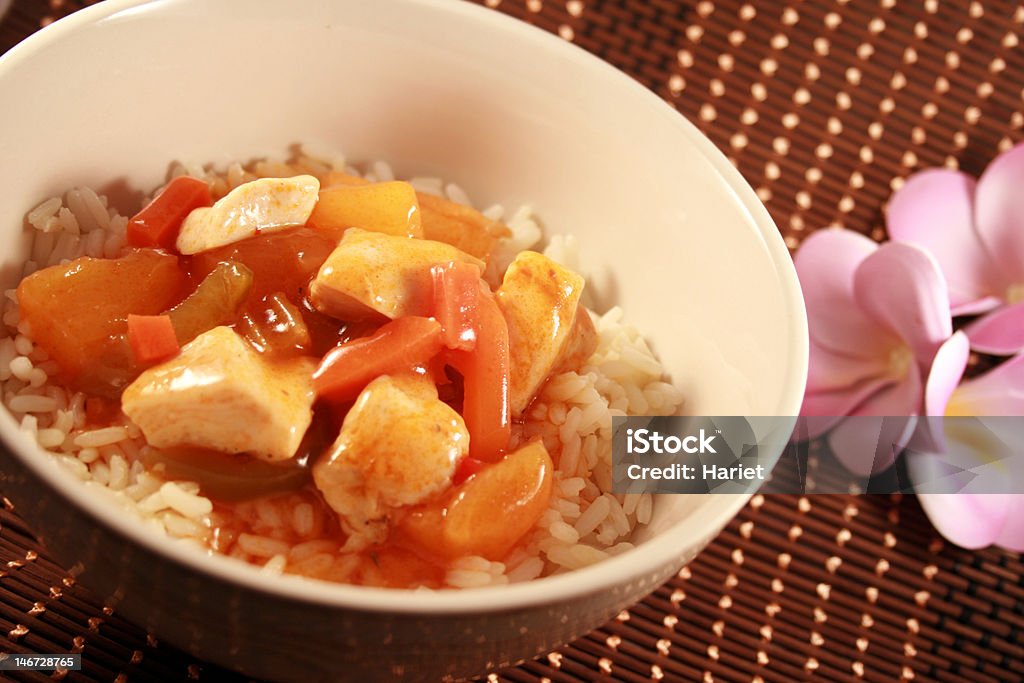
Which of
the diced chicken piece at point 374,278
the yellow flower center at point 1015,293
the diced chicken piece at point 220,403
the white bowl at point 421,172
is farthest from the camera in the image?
the yellow flower center at point 1015,293

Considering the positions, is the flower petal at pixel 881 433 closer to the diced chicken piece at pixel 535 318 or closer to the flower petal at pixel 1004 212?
the flower petal at pixel 1004 212

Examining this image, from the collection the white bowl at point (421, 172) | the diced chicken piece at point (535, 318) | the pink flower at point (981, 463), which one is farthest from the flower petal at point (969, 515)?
the diced chicken piece at point (535, 318)

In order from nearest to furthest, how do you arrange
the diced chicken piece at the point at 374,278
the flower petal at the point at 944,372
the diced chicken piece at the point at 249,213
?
1. the diced chicken piece at the point at 374,278
2. the diced chicken piece at the point at 249,213
3. the flower petal at the point at 944,372

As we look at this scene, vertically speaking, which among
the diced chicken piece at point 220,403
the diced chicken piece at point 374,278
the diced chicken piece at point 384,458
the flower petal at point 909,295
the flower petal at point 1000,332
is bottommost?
the flower petal at point 1000,332

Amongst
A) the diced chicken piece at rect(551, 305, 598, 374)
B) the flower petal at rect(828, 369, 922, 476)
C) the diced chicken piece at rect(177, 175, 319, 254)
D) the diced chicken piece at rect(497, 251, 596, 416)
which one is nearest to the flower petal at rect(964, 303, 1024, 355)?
the flower petal at rect(828, 369, 922, 476)

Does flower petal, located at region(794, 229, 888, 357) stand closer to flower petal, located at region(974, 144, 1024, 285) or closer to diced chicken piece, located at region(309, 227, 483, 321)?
flower petal, located at region(974, 144, 1024, 285)
